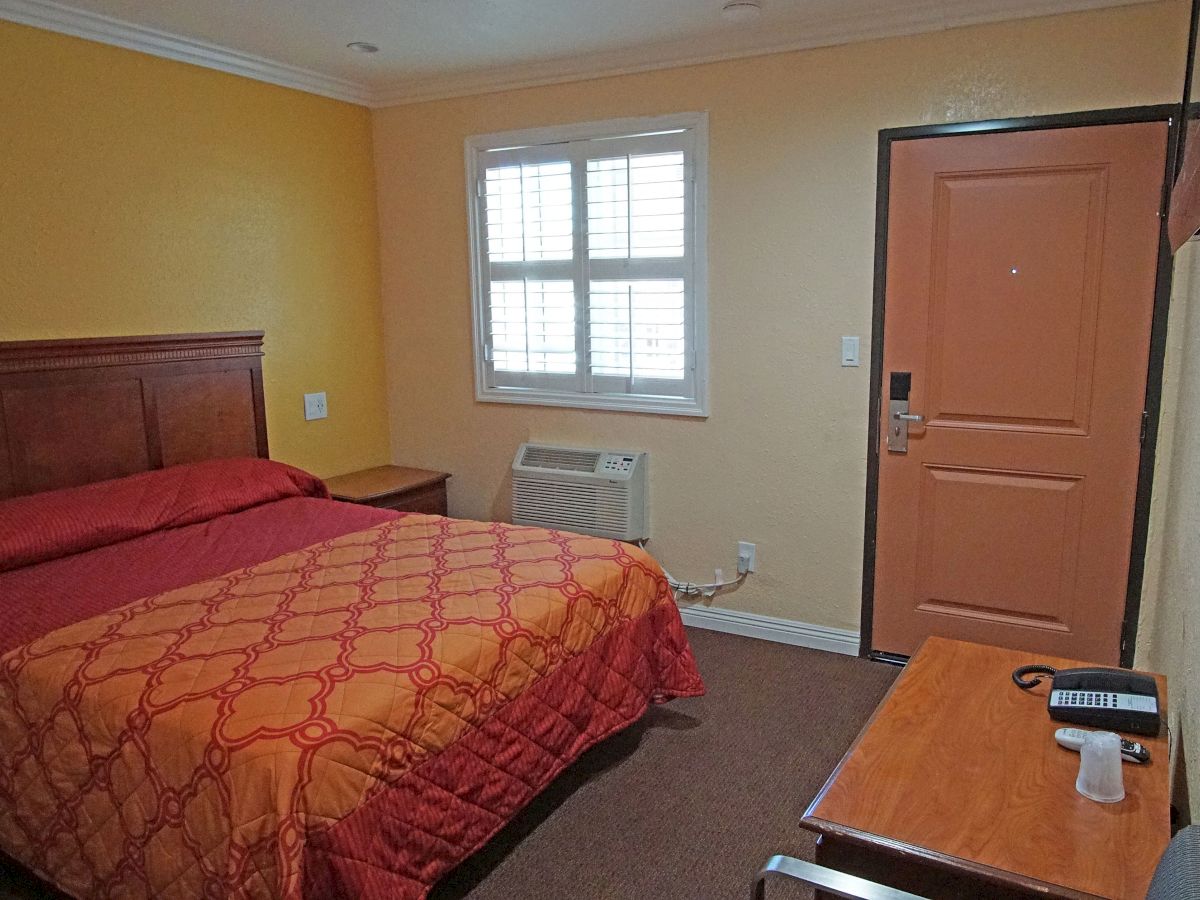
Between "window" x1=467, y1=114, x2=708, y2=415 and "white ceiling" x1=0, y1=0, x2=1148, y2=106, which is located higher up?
"white ceiling" x1=0, y1=0, x2=1148, y2=106

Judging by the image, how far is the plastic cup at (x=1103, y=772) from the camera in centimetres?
138

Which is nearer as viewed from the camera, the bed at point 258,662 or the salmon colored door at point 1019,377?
the bed at point 258,662

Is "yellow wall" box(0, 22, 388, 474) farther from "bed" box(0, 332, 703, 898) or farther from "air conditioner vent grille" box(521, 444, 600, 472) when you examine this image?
"air conditioner vent grille" box(521, 444, 600, 472)

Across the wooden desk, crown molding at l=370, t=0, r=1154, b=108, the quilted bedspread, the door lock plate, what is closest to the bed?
the quilted bedspread

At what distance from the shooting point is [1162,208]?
108 inches

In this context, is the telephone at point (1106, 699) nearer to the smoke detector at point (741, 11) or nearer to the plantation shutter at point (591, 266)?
the plantation shutter at point (591, 266)

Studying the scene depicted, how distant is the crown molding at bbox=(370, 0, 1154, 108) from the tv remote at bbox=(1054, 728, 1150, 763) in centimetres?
236

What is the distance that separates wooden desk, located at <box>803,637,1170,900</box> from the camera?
124cm

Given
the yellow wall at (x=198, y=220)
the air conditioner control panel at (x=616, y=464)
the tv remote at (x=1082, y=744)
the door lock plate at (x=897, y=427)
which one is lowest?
the tv remote at (x=1082, y=744)

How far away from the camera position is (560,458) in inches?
156

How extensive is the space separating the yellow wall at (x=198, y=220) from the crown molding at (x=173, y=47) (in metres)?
0.04

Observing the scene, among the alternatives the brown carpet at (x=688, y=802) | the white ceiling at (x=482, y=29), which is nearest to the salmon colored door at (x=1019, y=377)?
the white ceiling at (x=482, y=29)

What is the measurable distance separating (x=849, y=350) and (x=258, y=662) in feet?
7.71

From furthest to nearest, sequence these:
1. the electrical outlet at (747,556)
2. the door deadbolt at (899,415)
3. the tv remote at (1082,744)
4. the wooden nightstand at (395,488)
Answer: the wooden nightstand at (395,488) < the electrical outlet at (747,556) < the door deadbolt at (899,415) < the tv remote at (1082,744)
